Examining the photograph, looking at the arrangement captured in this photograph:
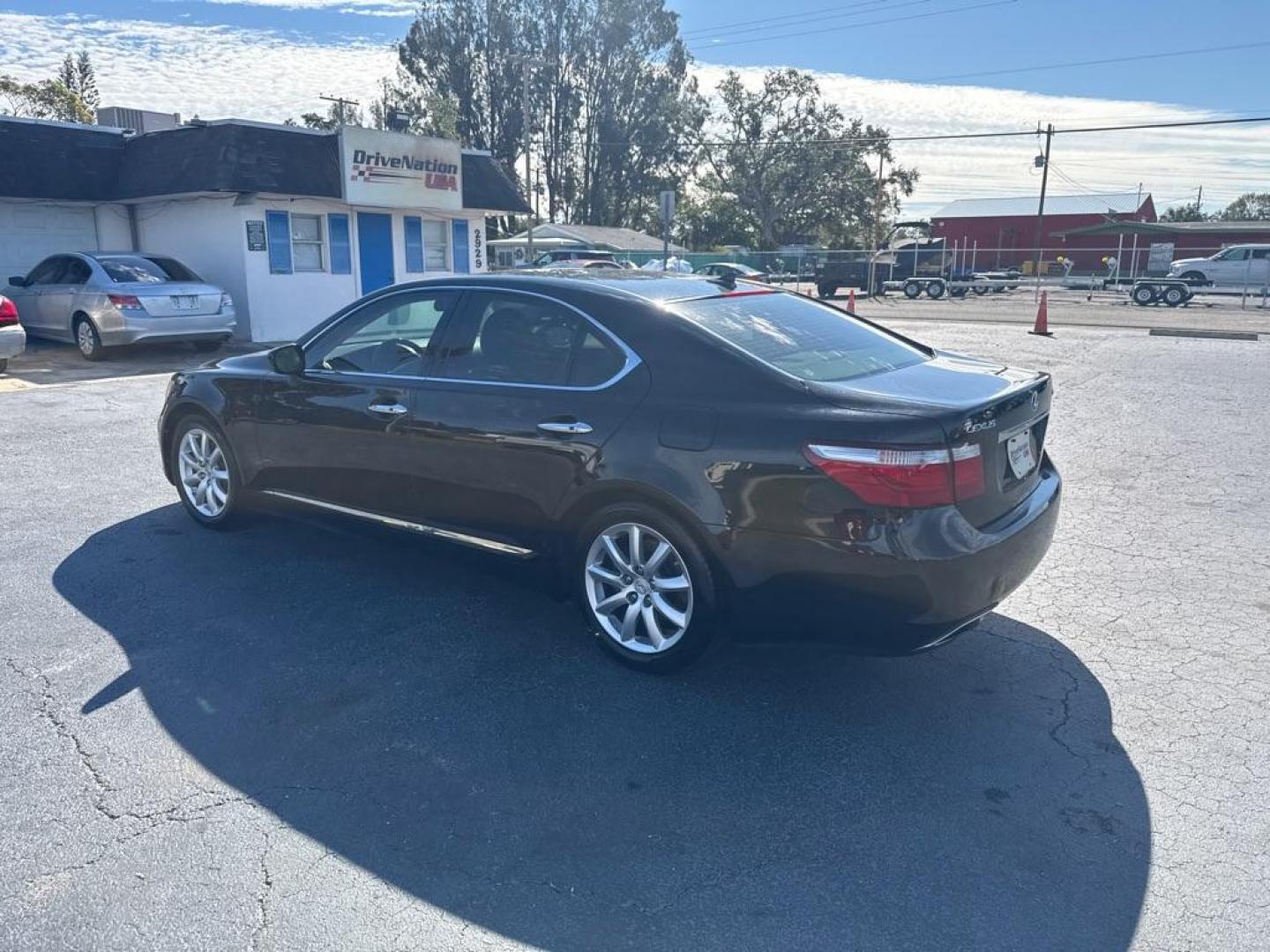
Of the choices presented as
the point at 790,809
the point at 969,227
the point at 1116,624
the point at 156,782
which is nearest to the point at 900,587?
the point at 790,809

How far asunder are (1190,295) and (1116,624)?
32.3 metres

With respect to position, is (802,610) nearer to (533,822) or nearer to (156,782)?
(533,822)

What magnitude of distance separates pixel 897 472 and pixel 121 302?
13458 mm

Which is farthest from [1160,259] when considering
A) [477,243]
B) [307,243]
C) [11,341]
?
[11,341]

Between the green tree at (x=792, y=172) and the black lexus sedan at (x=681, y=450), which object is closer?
the black lexus sedan at (x=681, y=450)

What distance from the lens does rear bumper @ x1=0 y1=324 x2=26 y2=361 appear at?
12125mm

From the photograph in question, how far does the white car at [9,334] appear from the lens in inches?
478

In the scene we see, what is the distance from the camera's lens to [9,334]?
1217 centimetres

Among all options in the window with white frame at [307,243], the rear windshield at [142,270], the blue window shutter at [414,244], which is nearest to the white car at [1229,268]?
the blue window shutter at [414,244]

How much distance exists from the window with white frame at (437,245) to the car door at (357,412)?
1589 centimetres

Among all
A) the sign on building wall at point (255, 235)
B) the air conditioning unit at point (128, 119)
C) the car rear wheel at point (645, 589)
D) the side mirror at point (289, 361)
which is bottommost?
the car rear wheel at point (645, 589)

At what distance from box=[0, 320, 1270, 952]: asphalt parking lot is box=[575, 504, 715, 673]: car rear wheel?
15 cm

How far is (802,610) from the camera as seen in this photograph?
361cm

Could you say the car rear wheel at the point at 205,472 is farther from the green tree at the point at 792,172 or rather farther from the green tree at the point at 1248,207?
the green tree at the point at 1248,207
